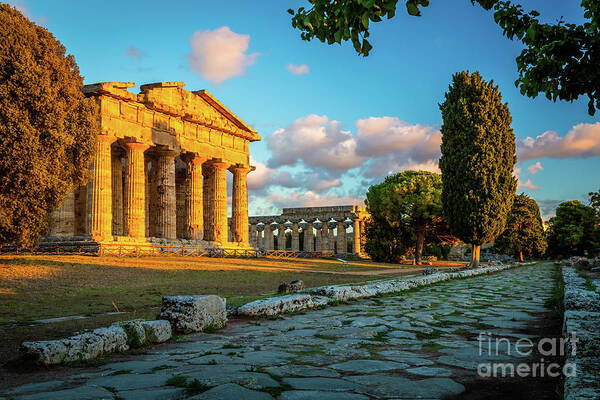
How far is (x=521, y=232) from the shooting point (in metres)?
50.2

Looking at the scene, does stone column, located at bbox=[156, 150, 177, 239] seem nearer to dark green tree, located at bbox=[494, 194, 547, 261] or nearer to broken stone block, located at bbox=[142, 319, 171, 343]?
broken stone block, located at bbox=[142, 319, 171, 343]

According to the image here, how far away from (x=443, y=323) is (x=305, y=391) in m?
3.57

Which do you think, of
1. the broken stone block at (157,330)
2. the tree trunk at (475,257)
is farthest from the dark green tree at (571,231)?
the broken stone block at (157,330)

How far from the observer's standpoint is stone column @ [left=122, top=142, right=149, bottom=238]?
28.2 meters

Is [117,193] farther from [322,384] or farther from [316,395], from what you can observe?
[316,395]

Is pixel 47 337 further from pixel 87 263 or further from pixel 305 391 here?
pixel 87 263

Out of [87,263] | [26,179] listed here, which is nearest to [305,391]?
[26,179]

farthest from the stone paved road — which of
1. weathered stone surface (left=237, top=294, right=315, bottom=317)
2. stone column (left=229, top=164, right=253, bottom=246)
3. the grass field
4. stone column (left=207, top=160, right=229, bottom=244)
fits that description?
stone column (left=229, top=164, right=253, bottom=246)

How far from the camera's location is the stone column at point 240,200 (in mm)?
37500

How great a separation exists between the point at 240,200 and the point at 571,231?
41909 mm

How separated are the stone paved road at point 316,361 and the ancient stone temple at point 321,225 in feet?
161

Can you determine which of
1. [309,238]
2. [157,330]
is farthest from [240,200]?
[157,330]

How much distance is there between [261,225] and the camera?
6838cm

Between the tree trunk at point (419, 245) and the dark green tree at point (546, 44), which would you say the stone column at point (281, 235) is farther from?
the dark green tree at point (546, 44)
